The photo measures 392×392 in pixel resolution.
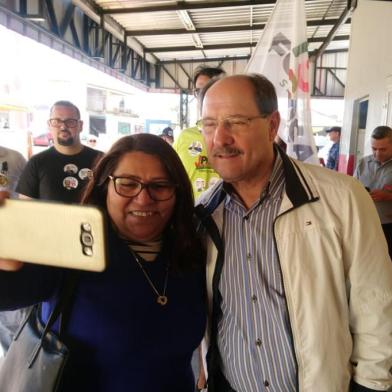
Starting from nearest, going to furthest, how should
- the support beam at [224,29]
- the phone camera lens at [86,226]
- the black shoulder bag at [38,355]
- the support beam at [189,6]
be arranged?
the phone camera lens at [86,226], the black shoulder bag at [38,355], the support beam at [189,6], the support beam at [224,29]

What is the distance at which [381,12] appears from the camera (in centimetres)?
466

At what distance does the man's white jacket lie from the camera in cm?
107

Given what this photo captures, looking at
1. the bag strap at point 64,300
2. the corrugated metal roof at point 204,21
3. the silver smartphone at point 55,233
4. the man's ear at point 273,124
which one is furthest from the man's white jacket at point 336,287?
the corrugated metal roof at point 204,21

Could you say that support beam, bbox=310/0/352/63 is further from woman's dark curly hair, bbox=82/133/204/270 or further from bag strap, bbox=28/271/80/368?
bag strap, bbox=28/271/80/368

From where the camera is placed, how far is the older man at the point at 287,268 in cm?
107

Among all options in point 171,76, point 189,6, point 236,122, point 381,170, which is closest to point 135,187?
point 236,122

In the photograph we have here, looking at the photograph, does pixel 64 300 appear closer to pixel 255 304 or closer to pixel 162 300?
pixel 162 300

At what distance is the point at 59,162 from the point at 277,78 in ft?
5.83

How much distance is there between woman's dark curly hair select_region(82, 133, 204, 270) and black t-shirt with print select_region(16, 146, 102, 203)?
157 cm

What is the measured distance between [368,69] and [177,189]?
17.2ft

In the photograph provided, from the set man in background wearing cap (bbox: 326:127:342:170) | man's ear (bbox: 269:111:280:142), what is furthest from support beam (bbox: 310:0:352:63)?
man's ear (bbox: 269:111:280:142)

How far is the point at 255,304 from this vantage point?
1.13 meters

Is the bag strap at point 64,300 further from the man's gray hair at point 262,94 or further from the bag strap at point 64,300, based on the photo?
the man's gray hair at point 262,94

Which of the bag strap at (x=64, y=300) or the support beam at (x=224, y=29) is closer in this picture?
the bag strap at (x=64, y=300)
